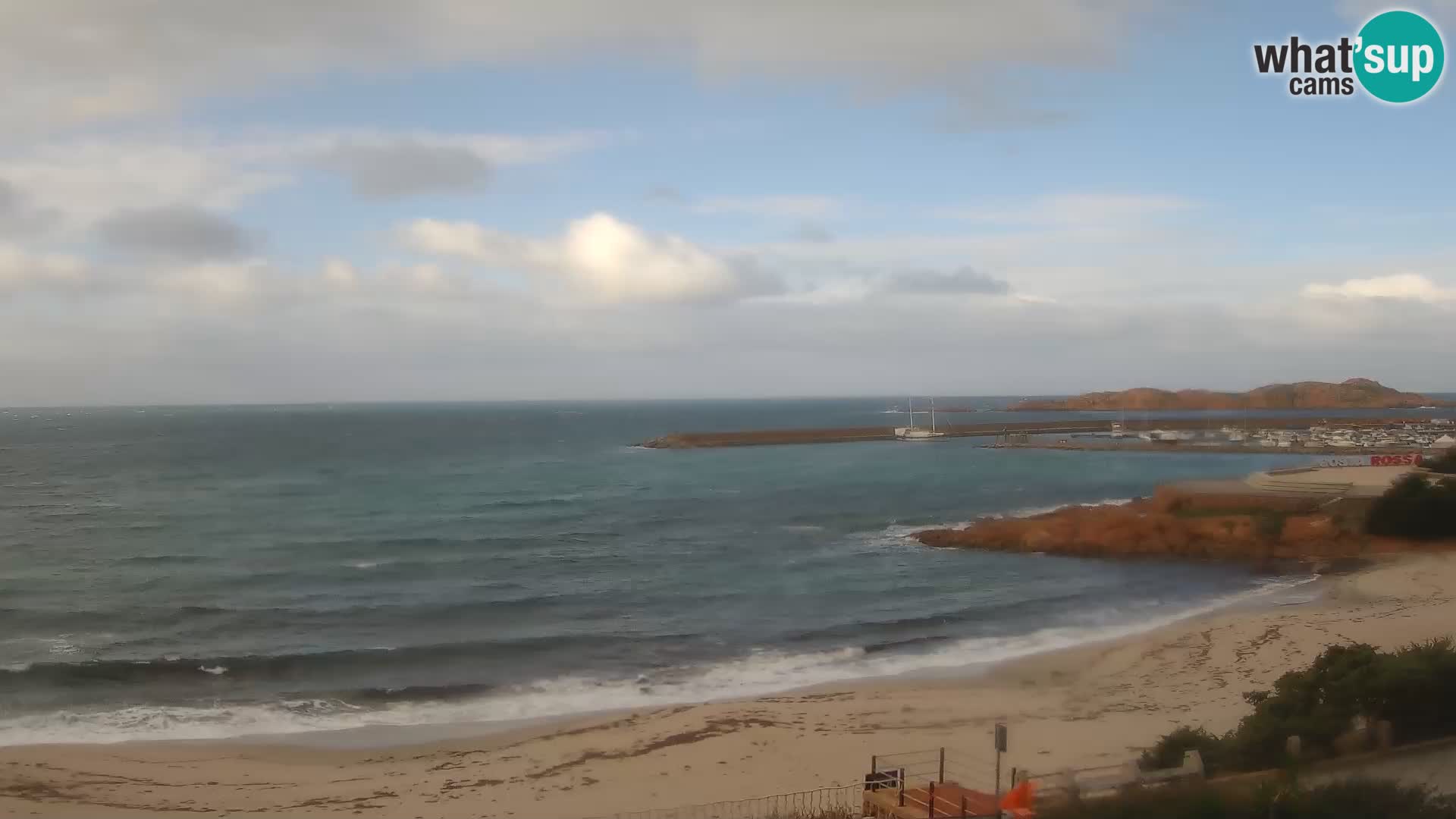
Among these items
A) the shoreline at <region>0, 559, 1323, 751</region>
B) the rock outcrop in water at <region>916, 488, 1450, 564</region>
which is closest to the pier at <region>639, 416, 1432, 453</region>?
the rock outcrop in water at <region>916, 488, 1450, 564</region>

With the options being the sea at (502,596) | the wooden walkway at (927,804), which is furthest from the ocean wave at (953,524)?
the wooden walkway at (927,804)

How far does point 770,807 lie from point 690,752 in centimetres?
320

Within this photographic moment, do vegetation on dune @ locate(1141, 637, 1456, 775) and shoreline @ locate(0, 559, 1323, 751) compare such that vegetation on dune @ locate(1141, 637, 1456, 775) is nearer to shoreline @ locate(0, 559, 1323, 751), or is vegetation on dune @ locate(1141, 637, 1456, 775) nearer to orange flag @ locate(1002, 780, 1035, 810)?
orange flag @ locate(1002, 780, 1035, 810)

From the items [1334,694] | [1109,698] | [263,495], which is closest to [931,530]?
[1109,698]

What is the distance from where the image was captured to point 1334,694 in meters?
12.1

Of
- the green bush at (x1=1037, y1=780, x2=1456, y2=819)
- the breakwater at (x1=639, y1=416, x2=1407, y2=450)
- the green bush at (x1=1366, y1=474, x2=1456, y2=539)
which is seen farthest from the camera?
the breakwater at (x1=639, y1=416, x2=1407, y2=450)

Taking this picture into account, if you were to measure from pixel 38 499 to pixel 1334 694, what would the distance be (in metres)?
68.4

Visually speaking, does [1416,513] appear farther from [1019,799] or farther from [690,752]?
[1019,799]

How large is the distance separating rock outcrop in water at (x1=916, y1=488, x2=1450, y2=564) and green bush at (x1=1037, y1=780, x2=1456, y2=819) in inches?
1128

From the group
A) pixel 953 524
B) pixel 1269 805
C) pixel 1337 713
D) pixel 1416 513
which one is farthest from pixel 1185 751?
pixel 953 524

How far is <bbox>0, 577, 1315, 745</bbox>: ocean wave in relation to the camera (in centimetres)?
1817

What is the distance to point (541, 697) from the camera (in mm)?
20078

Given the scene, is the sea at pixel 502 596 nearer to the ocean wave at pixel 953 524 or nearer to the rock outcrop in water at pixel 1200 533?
the ocean wave at pixel 953 524

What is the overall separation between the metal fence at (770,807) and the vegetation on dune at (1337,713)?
4.21 meters
